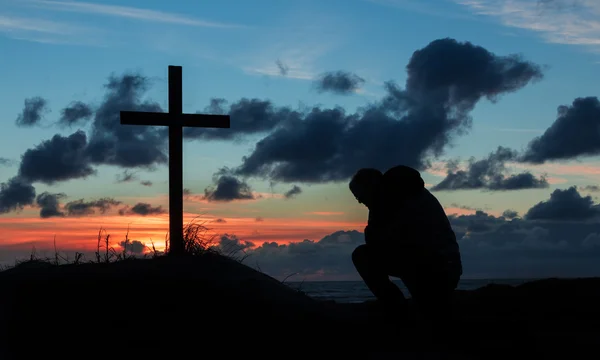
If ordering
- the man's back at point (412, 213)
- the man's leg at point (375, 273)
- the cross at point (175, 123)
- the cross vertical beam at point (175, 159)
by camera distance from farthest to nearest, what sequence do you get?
the cross at point (175, 123) → the cross vertical beam at point (175, 159) → the man's leg at point (375, 273) → the man's back at point (412, 213)

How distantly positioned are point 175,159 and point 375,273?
5.04 m

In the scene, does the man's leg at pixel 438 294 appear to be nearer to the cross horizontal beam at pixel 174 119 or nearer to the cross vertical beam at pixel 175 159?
the cross vertical beam at pixel 175 159

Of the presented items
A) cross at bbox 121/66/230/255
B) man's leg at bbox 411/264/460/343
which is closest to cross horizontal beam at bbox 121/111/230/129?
cross at bbox 121/66/230/255

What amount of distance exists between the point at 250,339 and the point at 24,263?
5327 mm

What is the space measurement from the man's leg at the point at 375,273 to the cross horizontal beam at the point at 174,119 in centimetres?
496

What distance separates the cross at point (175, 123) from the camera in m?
11.0

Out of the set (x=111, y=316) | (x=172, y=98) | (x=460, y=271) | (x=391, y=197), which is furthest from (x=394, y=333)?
(x=172, y=98)

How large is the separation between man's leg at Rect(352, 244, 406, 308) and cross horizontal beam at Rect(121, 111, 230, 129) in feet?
16.3

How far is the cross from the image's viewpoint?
434 inches

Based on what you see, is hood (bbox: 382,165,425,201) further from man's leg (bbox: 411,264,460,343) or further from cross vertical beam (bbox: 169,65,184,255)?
cross vertical beam (bbox: 169,65,184,255)

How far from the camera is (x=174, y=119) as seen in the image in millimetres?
11352

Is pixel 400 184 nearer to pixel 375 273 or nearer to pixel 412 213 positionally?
pixel 412 213

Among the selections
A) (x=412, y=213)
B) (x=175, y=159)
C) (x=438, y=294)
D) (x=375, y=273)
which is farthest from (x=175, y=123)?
(x=438, y=294)

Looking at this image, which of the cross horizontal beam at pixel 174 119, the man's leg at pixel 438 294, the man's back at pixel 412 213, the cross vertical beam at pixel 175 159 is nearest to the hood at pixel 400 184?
the man's back at pixel 412 213
